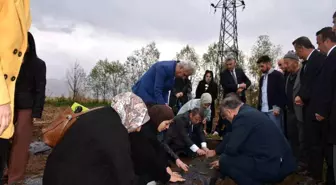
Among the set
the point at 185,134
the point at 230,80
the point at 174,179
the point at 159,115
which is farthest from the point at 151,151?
the point at 230,80

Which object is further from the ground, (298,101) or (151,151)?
→ (298,101)

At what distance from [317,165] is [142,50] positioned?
723 inches

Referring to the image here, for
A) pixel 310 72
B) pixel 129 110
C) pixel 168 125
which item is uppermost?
pixel 310 72

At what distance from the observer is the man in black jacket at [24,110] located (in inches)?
144

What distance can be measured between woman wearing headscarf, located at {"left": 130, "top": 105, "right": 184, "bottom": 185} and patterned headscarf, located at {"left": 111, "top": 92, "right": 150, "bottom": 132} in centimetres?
27

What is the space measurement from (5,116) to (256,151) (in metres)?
2.68

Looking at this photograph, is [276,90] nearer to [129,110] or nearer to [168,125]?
[168,125]

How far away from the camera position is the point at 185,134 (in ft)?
16.3

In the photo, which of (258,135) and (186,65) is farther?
(186,65)

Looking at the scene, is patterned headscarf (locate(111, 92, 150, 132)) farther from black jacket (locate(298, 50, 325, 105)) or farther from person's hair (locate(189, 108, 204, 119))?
black jacket (locate(298, 50, 325, 105))

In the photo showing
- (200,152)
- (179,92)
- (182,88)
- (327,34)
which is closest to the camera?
(327,34)

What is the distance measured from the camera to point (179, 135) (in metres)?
5.03

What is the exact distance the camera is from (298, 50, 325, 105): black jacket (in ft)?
15.6

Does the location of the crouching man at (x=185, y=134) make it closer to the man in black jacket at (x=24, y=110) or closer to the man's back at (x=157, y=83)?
the man's back at (x=157, y=83)
